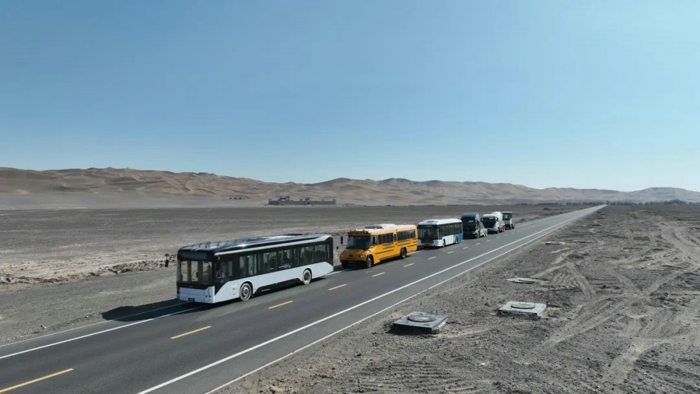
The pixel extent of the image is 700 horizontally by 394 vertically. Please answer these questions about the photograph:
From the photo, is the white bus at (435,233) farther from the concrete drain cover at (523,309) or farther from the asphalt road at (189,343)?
the concrete drain cover at (523,309)

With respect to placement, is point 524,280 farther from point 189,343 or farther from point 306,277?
point 189,343

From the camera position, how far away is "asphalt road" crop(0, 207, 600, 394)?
11.0 meters

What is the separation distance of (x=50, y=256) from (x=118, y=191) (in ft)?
517

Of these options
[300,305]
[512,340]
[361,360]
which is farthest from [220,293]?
[512,340]

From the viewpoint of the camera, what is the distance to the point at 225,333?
15.0 m

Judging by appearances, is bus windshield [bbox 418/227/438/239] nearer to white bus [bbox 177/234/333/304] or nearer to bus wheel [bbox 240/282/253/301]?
white bus [bbox 177/234/333/304]

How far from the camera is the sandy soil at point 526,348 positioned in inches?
400

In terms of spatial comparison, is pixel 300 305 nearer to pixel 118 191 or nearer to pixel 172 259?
pixel 172 259

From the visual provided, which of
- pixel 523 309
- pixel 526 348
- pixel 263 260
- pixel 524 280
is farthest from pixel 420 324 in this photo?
pixel 524 280

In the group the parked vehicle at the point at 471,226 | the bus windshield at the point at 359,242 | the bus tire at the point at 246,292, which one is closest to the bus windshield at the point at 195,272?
the bus tire at the point at 246,292

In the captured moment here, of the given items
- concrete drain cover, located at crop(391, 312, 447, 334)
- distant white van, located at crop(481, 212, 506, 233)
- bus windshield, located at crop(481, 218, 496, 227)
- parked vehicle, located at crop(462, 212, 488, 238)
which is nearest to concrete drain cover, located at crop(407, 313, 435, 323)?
A: concrete drain cover, located at crop(391, 312, 447, 334)

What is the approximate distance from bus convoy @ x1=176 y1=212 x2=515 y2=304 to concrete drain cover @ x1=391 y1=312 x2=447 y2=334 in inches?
334

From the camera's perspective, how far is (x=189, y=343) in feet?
45.7

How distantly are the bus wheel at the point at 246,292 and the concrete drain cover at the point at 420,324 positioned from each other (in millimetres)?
8414
